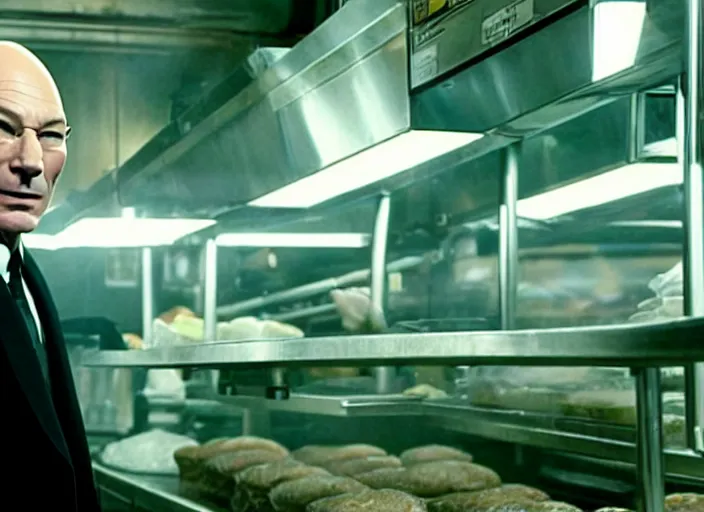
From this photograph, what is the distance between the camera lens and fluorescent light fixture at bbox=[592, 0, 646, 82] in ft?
4.11

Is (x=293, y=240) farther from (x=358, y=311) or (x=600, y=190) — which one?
(x=600, y=190)

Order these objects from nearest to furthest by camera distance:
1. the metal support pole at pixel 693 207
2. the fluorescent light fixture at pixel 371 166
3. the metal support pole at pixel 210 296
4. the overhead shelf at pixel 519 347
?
1. the overhead shelf at pixel 519 347
2. the metal support pole at pixel 693 207
3. the fluorescent light fixture at pixel 371 166
4. the metal support pole at pixel 210 296

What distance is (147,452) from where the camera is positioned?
2900mm

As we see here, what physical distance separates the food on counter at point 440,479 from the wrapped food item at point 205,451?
56 centimetres

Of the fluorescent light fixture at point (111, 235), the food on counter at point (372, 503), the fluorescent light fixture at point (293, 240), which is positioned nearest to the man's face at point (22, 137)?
the food on counter at point (372, 503)

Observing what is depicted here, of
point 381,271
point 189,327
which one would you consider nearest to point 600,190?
point 381,271

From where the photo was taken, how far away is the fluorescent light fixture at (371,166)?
1.84m

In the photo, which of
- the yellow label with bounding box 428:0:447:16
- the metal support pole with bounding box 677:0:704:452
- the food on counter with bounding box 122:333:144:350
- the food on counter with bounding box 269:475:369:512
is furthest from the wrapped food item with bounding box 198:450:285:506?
the metal support pole with bounding box 677:0:704:452

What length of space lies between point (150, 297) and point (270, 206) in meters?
0.85

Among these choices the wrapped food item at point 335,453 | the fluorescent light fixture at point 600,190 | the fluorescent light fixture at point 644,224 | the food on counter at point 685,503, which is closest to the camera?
the food on counter at point 685,503

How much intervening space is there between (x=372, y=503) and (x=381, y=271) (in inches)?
47.8

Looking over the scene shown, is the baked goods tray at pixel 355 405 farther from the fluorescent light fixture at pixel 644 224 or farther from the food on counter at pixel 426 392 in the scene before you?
the fluorescent light fixture at pixel 644 224

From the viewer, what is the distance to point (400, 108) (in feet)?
5.49

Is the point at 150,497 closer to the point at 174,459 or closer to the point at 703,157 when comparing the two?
the point at 174,459
